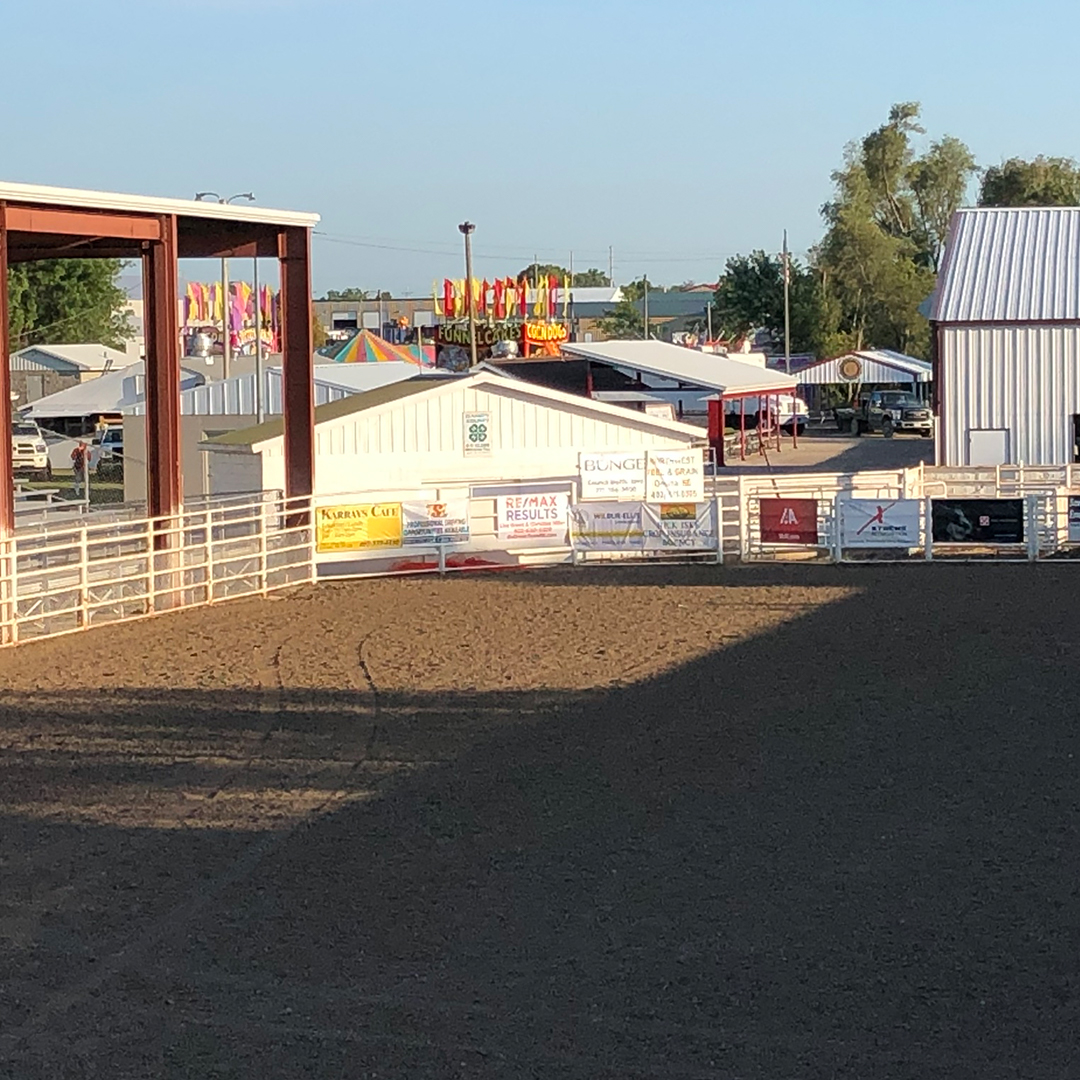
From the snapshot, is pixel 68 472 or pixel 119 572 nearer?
pixel 119 572

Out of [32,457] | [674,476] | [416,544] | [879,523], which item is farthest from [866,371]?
[416,544]

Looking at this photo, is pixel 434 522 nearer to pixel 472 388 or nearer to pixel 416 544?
pixel 416 544

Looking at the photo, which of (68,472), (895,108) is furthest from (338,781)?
(895,108)

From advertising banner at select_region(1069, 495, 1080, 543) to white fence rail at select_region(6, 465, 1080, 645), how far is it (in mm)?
22

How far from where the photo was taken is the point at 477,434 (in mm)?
28609

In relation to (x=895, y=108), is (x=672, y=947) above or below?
below

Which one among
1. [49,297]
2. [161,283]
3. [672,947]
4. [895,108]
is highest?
[895,108]

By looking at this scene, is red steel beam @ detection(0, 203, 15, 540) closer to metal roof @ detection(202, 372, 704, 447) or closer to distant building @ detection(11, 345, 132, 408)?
metal roof @ detection(202, 372, 704, 447)

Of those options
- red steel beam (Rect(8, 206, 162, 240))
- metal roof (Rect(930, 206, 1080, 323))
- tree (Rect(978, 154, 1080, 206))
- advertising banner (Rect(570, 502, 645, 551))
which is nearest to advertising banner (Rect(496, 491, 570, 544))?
advertising banner (Rect(570, 502, 645, 551))

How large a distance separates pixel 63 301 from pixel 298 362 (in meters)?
66.9

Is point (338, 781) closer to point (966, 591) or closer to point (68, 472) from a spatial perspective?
point (966, 591)

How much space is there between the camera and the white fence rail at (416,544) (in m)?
22.7

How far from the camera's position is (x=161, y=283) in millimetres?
23297

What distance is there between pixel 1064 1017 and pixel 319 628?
1444 centimetres
